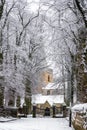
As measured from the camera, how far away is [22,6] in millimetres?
44156

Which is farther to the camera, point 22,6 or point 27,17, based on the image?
point 27,17

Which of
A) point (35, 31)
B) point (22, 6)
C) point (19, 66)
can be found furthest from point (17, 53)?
point (35, 31)

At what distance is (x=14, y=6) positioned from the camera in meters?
39.8

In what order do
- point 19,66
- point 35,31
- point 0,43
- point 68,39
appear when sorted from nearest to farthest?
point 68,39, point 0,43, point 19,66, point 35,31

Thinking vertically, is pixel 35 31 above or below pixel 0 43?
above

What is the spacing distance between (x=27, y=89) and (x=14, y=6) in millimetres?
15281

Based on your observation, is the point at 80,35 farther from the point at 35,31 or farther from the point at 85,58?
the point at 35,31

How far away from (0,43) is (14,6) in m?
5.75

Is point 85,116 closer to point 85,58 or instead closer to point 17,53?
point 85,58

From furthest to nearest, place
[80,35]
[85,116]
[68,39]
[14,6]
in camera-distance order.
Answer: [14,6]
[68,39]
[80,35]
[85,116]

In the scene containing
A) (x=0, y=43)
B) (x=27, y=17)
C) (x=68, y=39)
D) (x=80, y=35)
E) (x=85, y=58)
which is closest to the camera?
(x=85, y=58)

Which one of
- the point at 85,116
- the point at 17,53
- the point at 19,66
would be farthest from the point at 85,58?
the point at 19,66

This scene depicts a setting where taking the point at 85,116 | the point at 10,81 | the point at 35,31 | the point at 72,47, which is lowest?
the point at 85,116

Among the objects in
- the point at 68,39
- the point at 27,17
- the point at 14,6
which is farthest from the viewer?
the point at 27,17
